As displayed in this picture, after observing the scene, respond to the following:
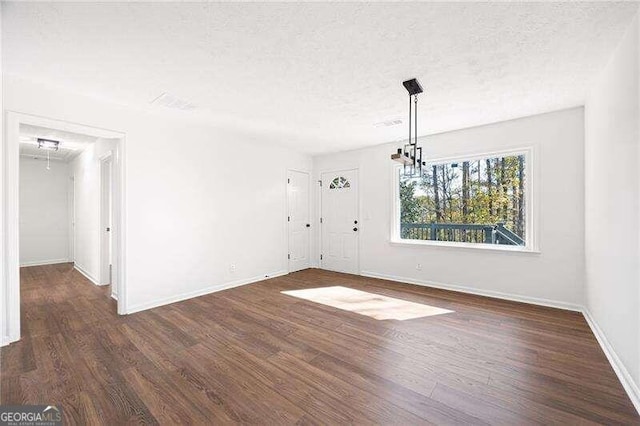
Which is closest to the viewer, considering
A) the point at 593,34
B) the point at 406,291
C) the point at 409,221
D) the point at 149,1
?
the point at 149,1

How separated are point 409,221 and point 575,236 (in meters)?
2.28

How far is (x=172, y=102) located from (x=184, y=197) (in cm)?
136

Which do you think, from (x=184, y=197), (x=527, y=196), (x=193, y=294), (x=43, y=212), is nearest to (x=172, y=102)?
(x=184, y=197)

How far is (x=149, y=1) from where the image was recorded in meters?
1.73

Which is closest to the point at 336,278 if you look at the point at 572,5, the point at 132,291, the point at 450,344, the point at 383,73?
the point at 450,344

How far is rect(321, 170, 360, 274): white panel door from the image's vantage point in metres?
5.68

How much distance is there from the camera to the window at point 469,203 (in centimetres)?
405

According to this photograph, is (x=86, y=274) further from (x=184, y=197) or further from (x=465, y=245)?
(x=465, y=245)

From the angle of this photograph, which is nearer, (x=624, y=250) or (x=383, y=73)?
(x=624, y=250)

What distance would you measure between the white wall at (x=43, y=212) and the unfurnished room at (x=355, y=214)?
1388mm

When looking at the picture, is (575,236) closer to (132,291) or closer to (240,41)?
(240,41)

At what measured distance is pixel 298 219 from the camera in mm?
5977

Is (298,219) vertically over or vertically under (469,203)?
under

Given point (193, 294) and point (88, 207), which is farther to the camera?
point (88, 207)
